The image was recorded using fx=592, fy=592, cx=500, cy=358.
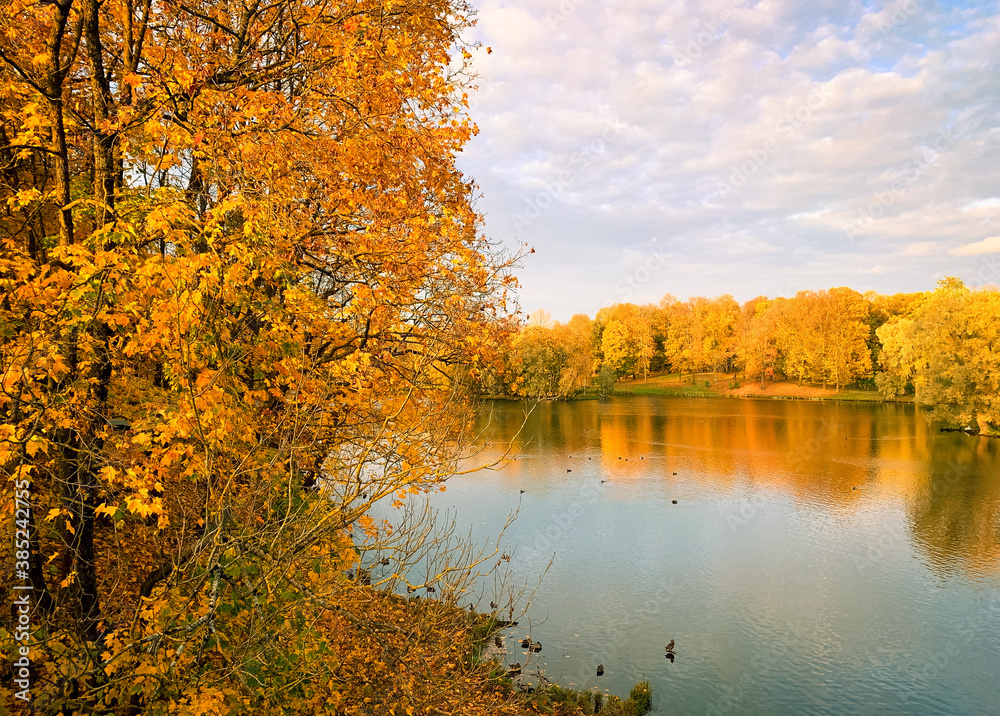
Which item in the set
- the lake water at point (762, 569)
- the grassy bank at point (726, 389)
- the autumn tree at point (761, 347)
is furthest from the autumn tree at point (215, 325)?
the autumn tree at point (761, 347)

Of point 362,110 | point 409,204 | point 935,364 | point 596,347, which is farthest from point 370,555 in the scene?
point 596,347

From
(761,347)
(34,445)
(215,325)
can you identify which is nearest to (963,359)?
(761,347)

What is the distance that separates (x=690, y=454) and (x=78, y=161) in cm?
3309

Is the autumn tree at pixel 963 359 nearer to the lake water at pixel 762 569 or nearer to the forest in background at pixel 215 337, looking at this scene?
the lake water at pixel 762 569

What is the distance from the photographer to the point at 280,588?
4988 mm

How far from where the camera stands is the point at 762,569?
18578 mm

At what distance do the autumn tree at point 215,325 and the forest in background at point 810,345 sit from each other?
27052mm

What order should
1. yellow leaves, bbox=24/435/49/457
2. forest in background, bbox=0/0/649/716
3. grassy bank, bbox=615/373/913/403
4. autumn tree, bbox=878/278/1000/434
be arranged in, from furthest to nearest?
grassy bank, bbox=615/373/913/403 < autumn tree, bbox=878/278/1000/434 < forest in background, bbox=0/0/649/716 < yellow leaves, bbox=24/435/49/457

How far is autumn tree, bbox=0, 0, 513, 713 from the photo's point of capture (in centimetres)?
467

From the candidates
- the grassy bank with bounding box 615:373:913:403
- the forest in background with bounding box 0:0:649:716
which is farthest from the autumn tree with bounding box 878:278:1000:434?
the forest in background with bounding box 0:0:649:716

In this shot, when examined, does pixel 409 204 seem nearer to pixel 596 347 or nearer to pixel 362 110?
pixel 362 110

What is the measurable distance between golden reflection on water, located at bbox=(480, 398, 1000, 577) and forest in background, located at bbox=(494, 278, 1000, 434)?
13.2 ft

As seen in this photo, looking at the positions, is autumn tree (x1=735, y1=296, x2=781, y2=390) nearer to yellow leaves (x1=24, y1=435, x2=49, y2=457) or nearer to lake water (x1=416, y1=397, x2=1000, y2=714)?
lake water (x1=416, y1=397, x2=1000, y2=714)

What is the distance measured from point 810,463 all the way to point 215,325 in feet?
109
